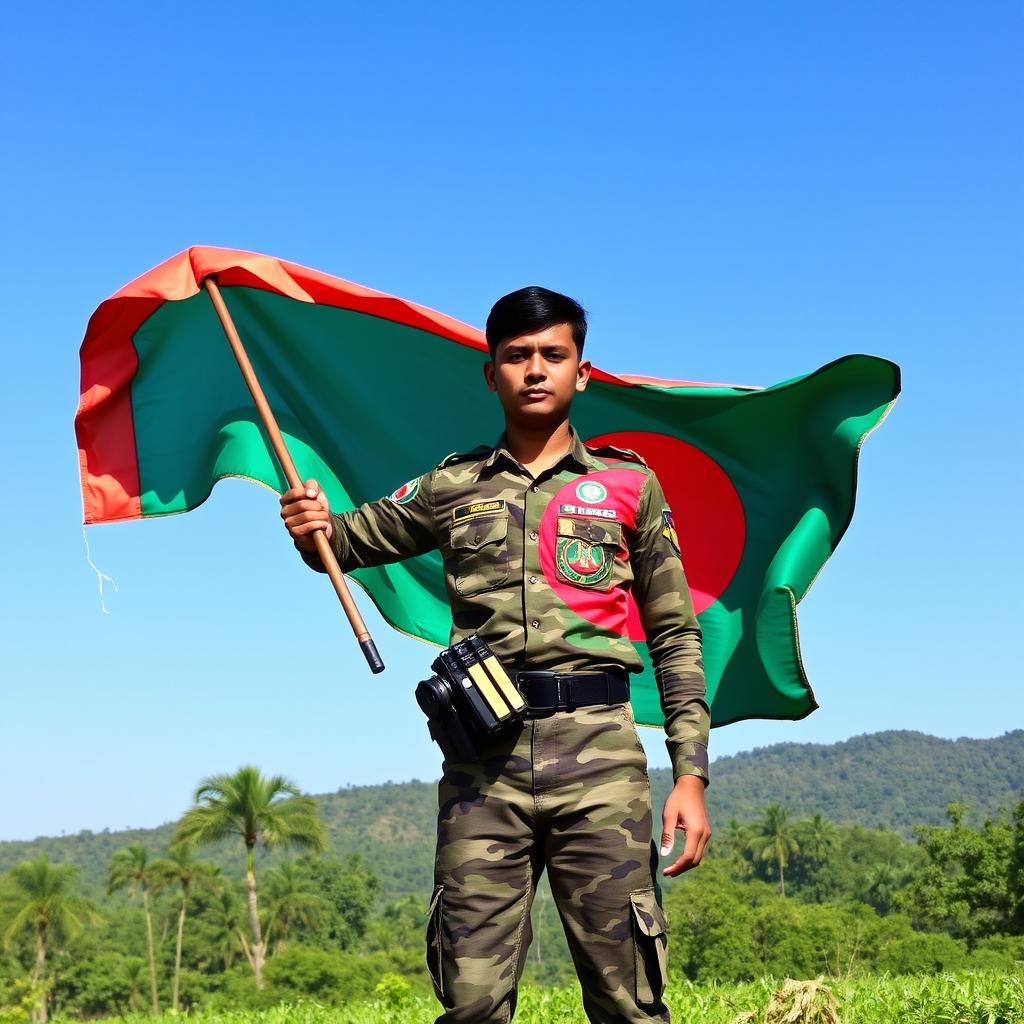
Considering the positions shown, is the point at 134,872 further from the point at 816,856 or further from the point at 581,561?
the point at 581,561

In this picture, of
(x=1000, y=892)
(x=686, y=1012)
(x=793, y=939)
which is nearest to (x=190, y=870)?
(x=793, y=939)

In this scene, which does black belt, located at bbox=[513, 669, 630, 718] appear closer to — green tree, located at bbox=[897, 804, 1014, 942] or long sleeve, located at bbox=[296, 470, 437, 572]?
long sleeve, located at bbox=[296, 470, 437, 572]

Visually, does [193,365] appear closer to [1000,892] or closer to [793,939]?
[1000,892]

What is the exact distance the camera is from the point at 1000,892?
147 ft

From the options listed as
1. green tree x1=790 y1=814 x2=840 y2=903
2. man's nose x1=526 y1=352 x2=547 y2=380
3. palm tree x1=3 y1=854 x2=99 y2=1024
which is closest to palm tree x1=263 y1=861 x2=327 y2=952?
palm tree x1=3 y1=854 x2=99 y2=1024

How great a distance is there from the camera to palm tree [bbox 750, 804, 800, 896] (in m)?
92.2

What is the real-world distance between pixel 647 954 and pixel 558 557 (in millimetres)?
1128

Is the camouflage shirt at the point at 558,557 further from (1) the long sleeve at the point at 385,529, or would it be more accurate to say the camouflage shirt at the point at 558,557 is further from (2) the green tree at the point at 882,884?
(2) the green tree at the point at 882,884

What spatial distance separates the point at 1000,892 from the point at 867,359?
44526 mm

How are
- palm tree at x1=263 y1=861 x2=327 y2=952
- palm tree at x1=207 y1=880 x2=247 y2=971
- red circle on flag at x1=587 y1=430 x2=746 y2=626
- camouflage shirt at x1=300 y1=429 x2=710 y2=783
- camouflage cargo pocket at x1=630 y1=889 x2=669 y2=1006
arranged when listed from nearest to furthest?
camouflage cargo pocket at x1=630 y1=889 x2=669 y2=1006
camouflage shirt at x1=300 y1=429 x2=710 y2=783
red circle on flag at x1=587 y1=430 x2=746 y2=626
palm tree at x1=263 y1=861 x2=327 y2=952
palm tree at x1=207 y1=880 x2=247 y2=971

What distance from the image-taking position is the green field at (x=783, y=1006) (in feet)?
18.9

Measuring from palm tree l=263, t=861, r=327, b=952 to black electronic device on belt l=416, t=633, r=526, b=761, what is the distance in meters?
74.3

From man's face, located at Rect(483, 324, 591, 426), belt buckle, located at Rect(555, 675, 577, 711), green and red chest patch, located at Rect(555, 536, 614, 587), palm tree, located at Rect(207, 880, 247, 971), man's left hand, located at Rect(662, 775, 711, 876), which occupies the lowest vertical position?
palm tree, located at Rect(207, 880, 247, 971)

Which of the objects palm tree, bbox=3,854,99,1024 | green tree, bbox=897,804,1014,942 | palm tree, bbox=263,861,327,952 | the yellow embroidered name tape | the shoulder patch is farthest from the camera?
palm tree, bbox=263,861,327,952
